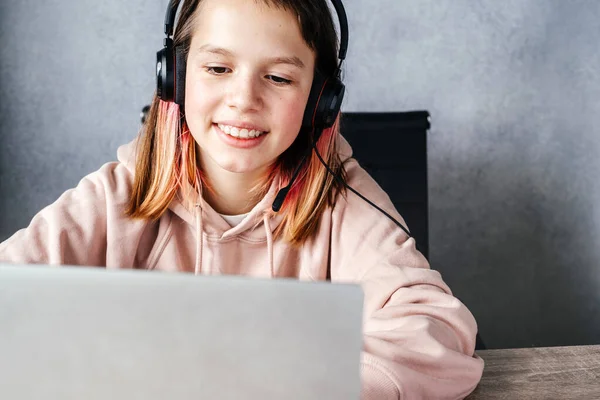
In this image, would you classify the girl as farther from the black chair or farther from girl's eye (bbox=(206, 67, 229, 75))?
the black chair

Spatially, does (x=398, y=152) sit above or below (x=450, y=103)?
below

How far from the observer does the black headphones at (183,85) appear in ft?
3.20

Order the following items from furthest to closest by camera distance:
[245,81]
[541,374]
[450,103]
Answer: [450,103]
[245,81]
[541,374]

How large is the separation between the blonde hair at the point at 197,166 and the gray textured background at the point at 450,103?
0.68 meters

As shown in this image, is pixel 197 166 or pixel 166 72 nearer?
pixel 166 72

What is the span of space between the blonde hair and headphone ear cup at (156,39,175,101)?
5 centimetres

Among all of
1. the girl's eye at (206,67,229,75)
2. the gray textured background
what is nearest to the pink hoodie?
the girl's eye at (206,67,229,75)

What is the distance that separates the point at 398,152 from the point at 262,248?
0.48 m

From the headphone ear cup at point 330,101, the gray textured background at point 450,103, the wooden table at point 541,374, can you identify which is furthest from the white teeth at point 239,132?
the gray textured background at point 450,103

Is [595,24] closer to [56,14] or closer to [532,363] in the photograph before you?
[532,363]

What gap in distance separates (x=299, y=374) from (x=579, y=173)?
63.2 inches

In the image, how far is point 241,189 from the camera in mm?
1097

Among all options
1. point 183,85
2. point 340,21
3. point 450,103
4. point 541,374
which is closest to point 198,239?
point 183,85

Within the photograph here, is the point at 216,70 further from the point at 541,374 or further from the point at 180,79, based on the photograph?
the point at 541,374
